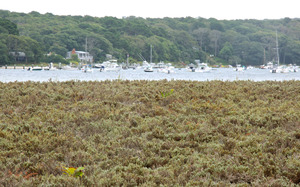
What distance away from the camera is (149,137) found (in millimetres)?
7492

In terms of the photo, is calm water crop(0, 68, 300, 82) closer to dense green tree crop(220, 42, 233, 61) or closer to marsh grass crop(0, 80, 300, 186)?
marsh grass crop(0, 80, 300, 186)

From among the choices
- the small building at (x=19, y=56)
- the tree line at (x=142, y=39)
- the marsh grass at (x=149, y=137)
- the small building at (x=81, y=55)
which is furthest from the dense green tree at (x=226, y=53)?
the marsh grass at (x=149, y=137)

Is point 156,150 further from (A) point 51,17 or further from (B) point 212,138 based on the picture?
(A) point 51,17

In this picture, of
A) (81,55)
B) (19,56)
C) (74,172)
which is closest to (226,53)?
(81,55)

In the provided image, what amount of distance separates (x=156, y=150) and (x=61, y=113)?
132 inches

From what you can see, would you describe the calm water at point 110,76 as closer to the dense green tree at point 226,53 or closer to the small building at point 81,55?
the small building at point 81,55

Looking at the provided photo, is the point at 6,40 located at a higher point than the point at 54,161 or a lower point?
higher

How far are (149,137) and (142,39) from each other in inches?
5205

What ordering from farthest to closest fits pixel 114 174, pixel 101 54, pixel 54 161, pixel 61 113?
pixel 101 54
pixel 61 113
pixel 54 161
pixel 114 174

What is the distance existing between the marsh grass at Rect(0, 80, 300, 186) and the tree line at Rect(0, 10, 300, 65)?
8314 centimetres

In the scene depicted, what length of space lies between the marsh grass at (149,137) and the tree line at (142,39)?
8314 cm

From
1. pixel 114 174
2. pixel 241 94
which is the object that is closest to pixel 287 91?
pixel 241 94

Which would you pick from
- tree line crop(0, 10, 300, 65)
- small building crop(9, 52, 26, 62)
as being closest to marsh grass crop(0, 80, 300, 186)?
tree line crop(0, 10, 300, 65)

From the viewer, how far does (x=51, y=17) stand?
151375 millimetres
